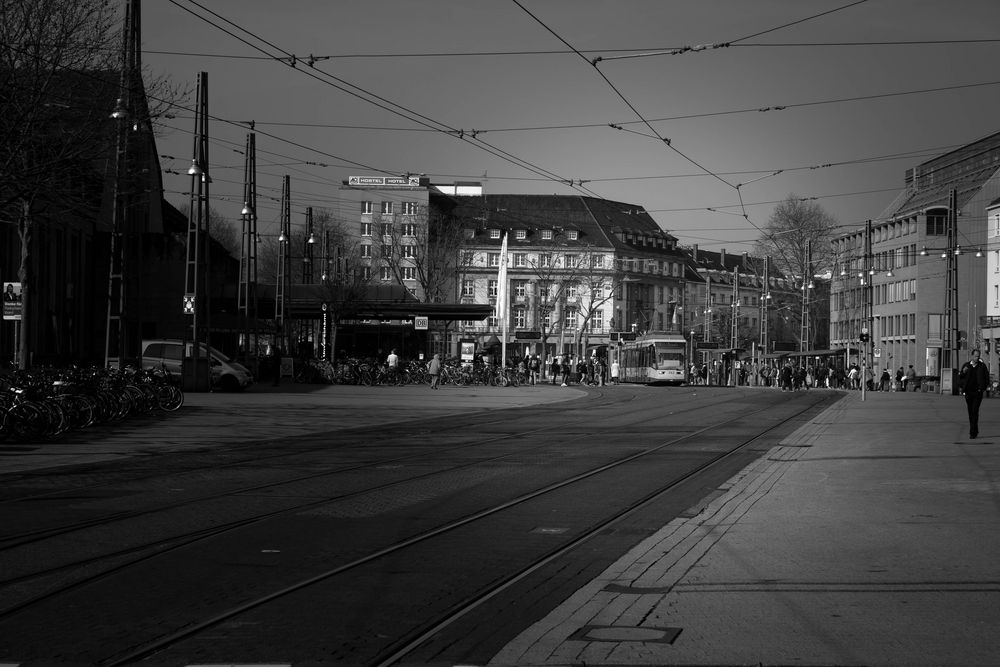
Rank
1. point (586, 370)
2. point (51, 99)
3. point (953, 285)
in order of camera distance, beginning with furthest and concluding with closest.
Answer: point (586, 370) → point (953, 285) → point (51, 99)

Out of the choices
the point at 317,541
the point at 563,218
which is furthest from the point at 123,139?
the point at 563,218

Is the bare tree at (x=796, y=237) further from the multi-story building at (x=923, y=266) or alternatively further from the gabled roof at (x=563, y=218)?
the gabled roof at (x=563, y=218)

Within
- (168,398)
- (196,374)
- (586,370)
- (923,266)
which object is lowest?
(586,370)

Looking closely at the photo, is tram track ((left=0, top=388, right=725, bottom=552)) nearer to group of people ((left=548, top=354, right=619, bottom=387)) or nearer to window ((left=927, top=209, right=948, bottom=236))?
group of people ((left=548, top=354, right=619, bottom=387))

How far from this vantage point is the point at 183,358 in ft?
132

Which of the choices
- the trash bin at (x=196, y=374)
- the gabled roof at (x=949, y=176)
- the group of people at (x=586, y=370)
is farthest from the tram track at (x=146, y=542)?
the gabled roof at (x=949, y=176)

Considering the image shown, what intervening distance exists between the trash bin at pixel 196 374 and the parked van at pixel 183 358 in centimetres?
22

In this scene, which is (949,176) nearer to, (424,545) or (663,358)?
(663,358)

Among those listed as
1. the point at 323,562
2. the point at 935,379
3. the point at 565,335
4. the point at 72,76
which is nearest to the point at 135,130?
the point at 72,76

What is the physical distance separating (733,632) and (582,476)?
392 inches

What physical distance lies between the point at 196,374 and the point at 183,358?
115 cm

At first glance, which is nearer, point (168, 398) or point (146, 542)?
point (146, 542)

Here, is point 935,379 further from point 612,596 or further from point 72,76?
point 612,596

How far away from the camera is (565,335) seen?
139500mm
